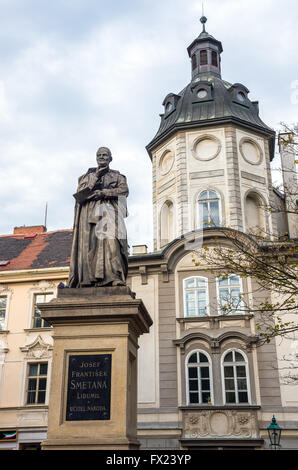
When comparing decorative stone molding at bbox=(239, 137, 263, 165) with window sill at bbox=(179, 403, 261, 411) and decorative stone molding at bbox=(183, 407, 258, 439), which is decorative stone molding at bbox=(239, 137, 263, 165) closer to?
window sill at bbox=(179, 403, 261, 411)

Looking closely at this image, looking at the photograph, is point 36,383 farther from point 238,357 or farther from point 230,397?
point 238,357

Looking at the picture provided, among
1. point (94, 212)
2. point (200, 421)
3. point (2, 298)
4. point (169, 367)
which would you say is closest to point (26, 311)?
point (2, 298)

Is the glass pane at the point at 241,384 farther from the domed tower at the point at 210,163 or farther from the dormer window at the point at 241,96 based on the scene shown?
the dormer window at the point at 241,96

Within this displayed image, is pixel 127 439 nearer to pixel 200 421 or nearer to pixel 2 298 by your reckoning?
pixel 200 421

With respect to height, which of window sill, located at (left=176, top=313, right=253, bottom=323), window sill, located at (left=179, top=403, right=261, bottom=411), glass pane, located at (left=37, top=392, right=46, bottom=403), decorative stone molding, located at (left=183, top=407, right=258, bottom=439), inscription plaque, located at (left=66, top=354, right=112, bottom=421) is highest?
window sill, located at (left=176, top=313, right=253, bottom=323)

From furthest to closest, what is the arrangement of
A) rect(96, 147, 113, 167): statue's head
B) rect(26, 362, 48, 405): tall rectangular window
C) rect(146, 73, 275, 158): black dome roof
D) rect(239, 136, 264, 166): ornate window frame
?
rect(146, 73, 275, 158): black dome roof
rect(239, 136, 264, 166): ornate window frame
rect(26, 362, 48, 405): tall rectangular window
rect(96, 147, 113, 167): statue's head

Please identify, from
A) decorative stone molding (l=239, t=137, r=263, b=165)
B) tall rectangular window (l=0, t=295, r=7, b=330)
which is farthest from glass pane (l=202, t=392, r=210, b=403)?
decorative stone molding (l=239, t=137, r=263, b=165)

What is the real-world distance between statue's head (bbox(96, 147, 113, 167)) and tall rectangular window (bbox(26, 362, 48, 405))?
660 inches

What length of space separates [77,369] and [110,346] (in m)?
0.53

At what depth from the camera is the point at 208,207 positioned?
2589 centimetres

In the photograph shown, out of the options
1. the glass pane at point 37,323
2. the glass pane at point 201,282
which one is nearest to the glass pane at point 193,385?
the glass pane at point 201,282

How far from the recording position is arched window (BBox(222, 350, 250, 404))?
20891mm

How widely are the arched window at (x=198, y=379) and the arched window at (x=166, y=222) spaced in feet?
23.0

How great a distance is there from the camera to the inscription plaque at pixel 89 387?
6.75 m
